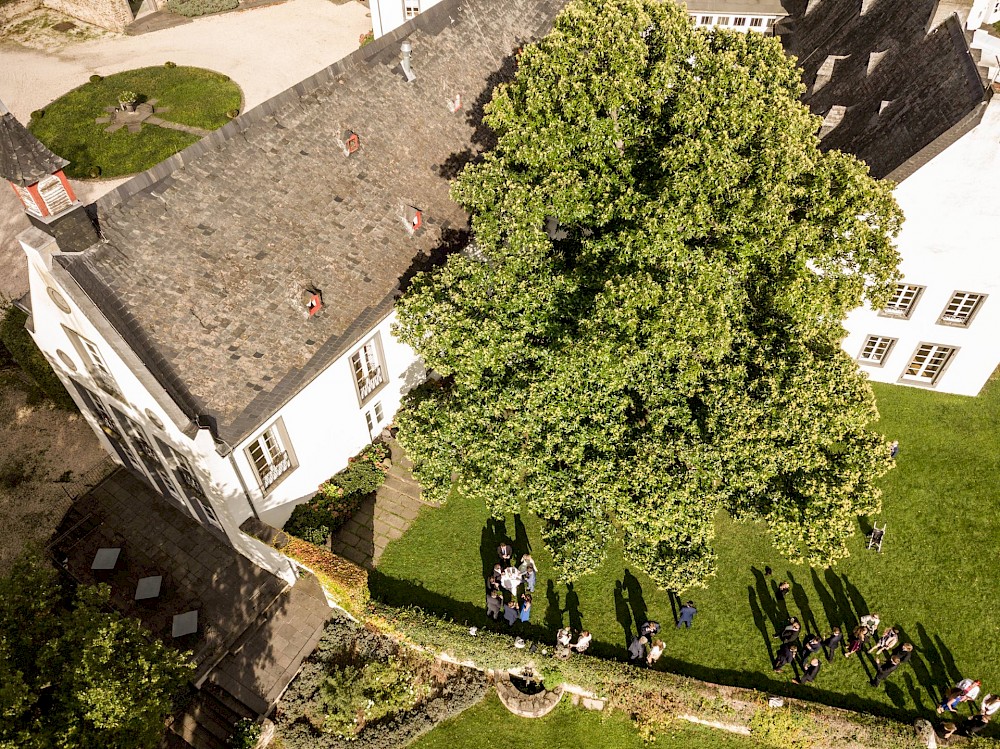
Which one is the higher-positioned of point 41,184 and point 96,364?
point 41,184

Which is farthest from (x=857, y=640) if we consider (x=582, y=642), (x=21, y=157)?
(x=21, y=157)

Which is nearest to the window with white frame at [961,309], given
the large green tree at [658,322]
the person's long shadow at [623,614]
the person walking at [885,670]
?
the large green tree at [658,322]

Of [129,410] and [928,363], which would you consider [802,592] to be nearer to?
[928,363]

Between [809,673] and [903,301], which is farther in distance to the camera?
[903,301]

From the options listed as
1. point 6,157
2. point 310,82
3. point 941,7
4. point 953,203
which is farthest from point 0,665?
point 941,7

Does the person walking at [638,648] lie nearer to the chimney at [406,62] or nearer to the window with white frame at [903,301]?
the window with white frame at [903,301]

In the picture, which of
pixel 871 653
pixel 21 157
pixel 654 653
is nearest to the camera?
pixel 21 157
